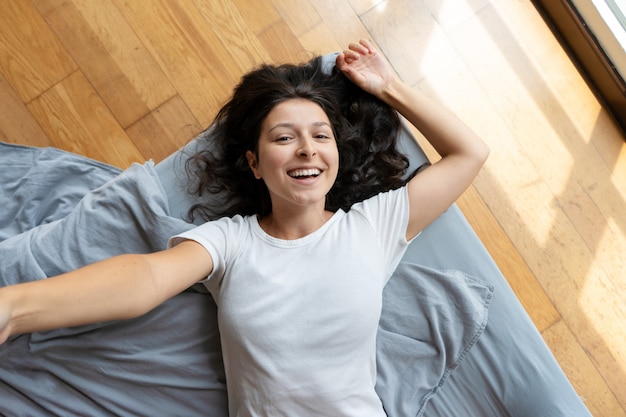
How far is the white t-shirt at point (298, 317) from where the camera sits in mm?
1322

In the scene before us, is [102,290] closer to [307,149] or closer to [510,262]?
[307,149]

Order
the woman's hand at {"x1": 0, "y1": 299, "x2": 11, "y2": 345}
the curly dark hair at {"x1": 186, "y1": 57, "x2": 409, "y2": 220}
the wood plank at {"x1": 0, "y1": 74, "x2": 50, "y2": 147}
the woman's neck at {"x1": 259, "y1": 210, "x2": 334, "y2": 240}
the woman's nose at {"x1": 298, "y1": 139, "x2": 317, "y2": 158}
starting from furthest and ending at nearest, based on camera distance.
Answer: the wood plank at {"x1": 0, "y1": 74, "x2": 50, "y2": 147} → the curly dark hair at {"x1": 186, "y1": 57, "x2": 409, "y2": 220} → the woman's neck at {"x1": 259, "y1": 210, "x2": 334, "y2": 240} → the woman's nose at {"x1": 298, "y1": 139, "x2": 317, "y2": 158} → the woman's hand at {"x1": 0, "y1": 299, "x2": 11, "y2": 345}

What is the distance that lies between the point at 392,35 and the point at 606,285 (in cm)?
104

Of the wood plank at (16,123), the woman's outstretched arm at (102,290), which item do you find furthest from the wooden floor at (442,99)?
the woman's outstretched arm at (102,290)

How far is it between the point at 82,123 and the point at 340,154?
0.84m

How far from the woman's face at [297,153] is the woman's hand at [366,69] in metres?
0.20

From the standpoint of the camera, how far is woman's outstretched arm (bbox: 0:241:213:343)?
1085mm

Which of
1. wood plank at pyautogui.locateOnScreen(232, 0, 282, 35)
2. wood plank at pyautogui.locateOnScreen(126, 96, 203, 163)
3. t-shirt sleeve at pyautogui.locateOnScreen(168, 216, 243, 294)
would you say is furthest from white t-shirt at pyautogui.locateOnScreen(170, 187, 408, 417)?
wood plank at pyautogui.locateOnScreen(232, 0, 282, 35)

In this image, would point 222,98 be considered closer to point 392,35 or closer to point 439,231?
point 392,35

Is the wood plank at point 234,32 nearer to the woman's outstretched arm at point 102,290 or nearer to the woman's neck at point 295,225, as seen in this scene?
the woman's neck at point 295,225

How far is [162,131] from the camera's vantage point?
1813mm

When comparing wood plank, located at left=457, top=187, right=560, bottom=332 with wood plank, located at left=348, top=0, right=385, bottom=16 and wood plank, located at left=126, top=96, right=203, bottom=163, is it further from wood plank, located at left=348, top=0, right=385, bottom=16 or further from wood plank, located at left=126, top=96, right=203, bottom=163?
wood plank, located at left=126, top=96, right=203, bottom=163

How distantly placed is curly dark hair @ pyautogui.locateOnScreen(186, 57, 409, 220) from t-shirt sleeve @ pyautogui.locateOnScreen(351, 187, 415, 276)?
0.12 meters

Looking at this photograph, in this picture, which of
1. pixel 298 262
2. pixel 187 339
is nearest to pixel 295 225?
pixel 298 262
